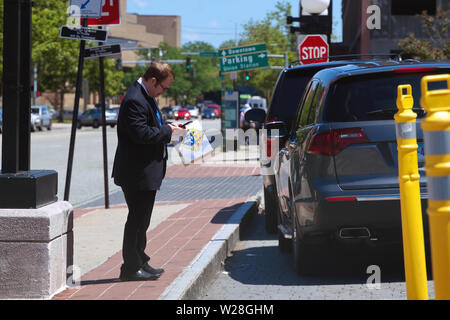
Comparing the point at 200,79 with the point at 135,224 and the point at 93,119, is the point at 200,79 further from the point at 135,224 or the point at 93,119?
the point at 135,224

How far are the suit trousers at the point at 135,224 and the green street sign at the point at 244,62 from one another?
21925 mm

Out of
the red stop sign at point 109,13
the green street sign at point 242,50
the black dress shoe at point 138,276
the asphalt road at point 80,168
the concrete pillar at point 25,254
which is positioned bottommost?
the asphalt road at point 80,168

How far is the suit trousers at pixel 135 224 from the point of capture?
6.66m

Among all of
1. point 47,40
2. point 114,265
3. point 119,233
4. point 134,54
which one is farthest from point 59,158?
point 134,54

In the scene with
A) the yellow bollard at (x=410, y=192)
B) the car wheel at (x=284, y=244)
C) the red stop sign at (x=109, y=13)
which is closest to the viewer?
the yellow bollard at (x=410, y=192)

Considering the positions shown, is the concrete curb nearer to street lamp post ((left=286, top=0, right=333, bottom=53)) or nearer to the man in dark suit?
the man in dark suit

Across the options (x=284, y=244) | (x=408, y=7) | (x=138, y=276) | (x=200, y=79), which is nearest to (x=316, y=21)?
(x=284, y=244)

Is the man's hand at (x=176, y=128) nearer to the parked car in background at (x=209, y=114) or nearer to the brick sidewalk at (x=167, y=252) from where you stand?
the brick sidewalk at (x=167, y=252)

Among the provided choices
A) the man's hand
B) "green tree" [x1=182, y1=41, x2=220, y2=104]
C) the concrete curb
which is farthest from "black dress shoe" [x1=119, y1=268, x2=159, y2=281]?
"green tree" [x1=182, y1=41, x2=220, y2=104]

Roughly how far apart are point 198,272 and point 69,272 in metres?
0.99

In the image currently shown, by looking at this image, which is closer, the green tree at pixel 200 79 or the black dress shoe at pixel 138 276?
the black dress shoe at pixel 138 276

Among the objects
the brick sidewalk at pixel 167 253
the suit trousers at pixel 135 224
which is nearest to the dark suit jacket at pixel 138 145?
the suit trousers at pixel 135 224

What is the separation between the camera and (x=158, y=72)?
6.72 meters
